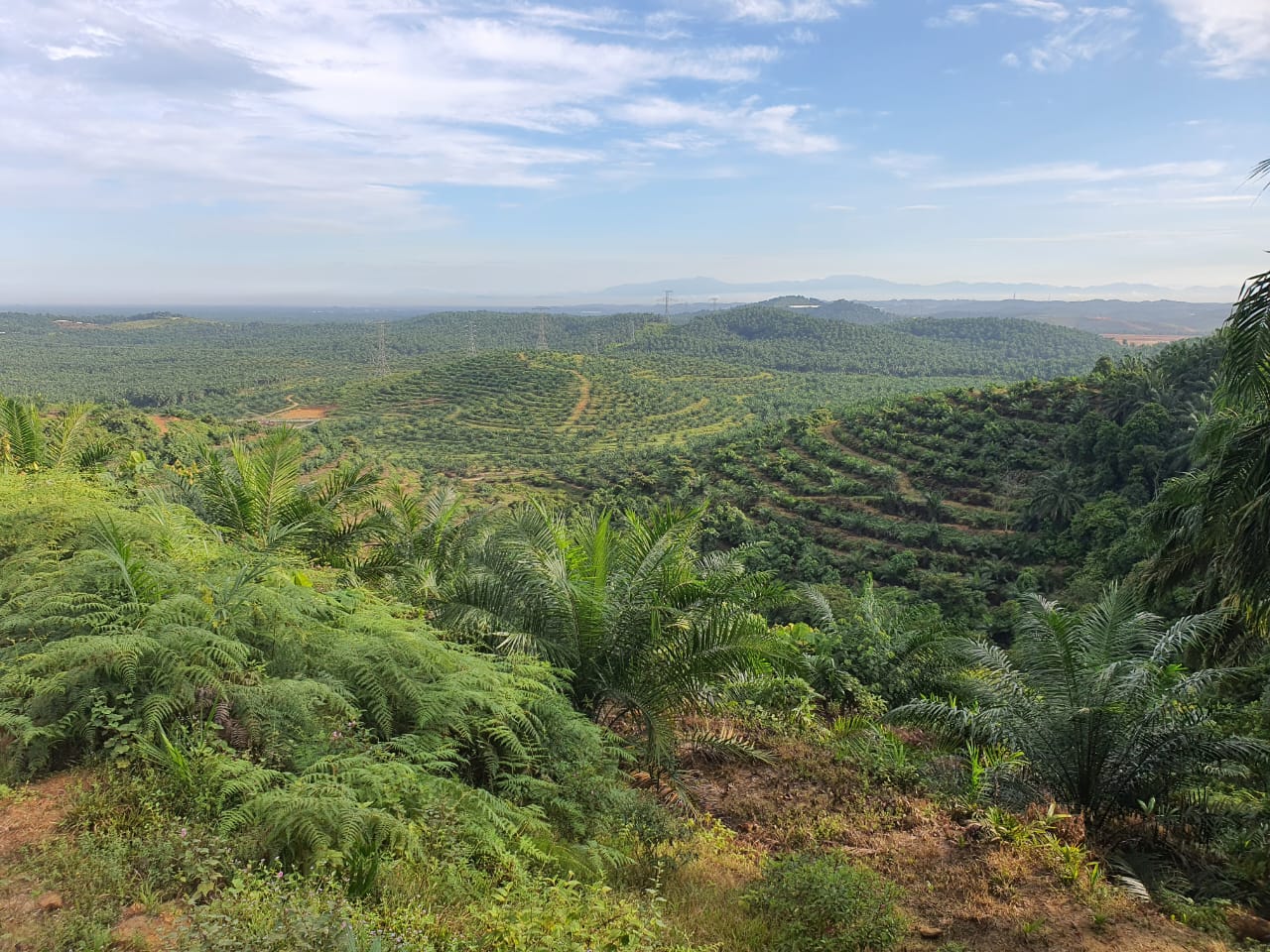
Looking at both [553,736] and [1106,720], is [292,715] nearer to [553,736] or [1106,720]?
[553,736]

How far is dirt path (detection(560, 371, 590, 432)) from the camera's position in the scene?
74750 mm

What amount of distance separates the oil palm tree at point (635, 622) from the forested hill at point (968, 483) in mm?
20673

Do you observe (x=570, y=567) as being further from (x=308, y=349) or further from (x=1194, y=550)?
(x=308, y=349)

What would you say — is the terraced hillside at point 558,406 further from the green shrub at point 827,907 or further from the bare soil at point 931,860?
the green shrub at point 827,907

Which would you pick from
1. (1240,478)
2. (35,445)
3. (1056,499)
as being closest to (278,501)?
(35,445)

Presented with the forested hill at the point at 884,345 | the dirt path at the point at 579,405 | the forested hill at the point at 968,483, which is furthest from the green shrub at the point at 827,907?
the forested hill at the point at 884,345

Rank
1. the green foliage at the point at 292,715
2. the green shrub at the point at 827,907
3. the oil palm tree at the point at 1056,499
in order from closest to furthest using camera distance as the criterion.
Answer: the green foliage at the point at 292,715 → the green shrub at the point at 827,907 → the oil palm tree at the point at 1056,499

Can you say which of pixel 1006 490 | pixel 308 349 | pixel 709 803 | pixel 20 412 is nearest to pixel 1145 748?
pixel 709 803

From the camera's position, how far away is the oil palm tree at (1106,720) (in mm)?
4504

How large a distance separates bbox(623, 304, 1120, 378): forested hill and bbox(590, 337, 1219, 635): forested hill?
75.9 m

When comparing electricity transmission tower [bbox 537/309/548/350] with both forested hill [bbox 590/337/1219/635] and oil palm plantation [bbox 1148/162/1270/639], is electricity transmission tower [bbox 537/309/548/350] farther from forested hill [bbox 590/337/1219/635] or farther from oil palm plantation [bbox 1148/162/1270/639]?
oil palm plantation [bbox 1148/162/1270/639]

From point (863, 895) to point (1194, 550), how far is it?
178 inches

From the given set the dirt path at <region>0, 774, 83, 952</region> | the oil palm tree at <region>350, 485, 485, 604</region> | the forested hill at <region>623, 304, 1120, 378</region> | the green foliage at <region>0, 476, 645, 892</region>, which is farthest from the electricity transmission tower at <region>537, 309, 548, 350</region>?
the dirt path at <region>0, 774, 83, 952</region>

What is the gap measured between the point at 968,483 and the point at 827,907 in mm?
37293
